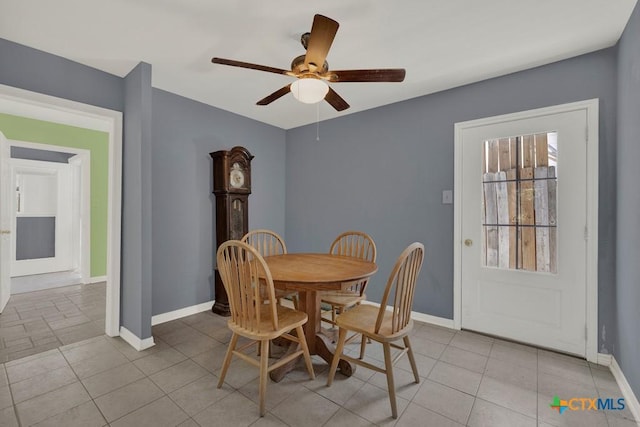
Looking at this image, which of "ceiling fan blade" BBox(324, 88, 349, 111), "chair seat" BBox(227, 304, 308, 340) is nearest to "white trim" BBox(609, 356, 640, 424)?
"chair seat" BBox(227, 304, 308, 340)

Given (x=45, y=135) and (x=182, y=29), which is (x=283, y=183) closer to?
(x=182, y=29)

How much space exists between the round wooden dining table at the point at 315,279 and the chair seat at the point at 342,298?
0.45 ft

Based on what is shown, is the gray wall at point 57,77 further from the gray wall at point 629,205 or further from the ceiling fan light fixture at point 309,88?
the gray wall at point 629,205

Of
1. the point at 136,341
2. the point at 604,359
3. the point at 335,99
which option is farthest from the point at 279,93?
the point at 604,359

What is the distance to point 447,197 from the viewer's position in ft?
9.27

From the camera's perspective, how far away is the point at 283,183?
14.0ft

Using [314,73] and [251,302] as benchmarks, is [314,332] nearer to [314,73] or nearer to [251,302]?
[251,302]

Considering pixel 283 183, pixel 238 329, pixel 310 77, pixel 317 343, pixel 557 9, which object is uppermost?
pixel 557 9

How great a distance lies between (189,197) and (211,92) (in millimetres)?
1148

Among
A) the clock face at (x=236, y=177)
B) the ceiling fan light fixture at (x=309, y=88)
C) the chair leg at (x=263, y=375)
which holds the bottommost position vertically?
the chair leg at (x=263, y=375)

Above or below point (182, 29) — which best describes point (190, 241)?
below

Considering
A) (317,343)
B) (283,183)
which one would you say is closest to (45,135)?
(283,183)

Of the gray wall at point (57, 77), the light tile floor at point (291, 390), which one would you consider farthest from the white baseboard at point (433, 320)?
the gray wall at point (57, 77)

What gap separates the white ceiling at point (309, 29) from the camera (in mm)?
1713
